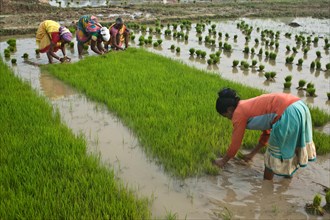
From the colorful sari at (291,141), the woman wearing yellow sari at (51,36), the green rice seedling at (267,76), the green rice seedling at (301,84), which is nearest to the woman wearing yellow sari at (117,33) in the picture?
the woman wearing yellow sari at (51,36)

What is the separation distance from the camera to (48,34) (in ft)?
24.3

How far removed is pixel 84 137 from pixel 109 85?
6.86ft

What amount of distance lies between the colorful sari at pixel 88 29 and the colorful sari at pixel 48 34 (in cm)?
83

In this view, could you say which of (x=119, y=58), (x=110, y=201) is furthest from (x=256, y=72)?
(x=110, y=201)

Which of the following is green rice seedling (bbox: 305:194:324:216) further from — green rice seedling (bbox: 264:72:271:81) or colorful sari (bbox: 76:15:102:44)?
colorful sari (bbox: 76:15:102:44)

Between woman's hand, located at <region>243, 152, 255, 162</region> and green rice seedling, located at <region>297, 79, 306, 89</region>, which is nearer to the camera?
woman's hand, located at <region>243, 152, 255, 162</region>

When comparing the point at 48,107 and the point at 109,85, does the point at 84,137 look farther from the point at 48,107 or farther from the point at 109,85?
the point at 109,85

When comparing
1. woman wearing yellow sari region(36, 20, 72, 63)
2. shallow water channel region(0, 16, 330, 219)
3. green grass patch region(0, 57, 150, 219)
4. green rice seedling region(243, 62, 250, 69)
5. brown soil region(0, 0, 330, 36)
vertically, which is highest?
brown soil region(0, 0, 330, 36)

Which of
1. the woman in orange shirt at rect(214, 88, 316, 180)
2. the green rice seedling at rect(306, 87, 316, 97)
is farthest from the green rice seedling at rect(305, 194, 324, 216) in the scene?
the green rice seedling at rect(306, 87, 316, 97)

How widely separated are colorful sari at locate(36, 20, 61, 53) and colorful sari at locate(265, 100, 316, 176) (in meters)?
6.00

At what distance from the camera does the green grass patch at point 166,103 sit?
11.8ft

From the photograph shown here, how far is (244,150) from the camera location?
3.77 m

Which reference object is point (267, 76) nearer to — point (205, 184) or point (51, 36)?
point (205, 184)

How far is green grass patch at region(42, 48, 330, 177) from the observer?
3596 millimetres
